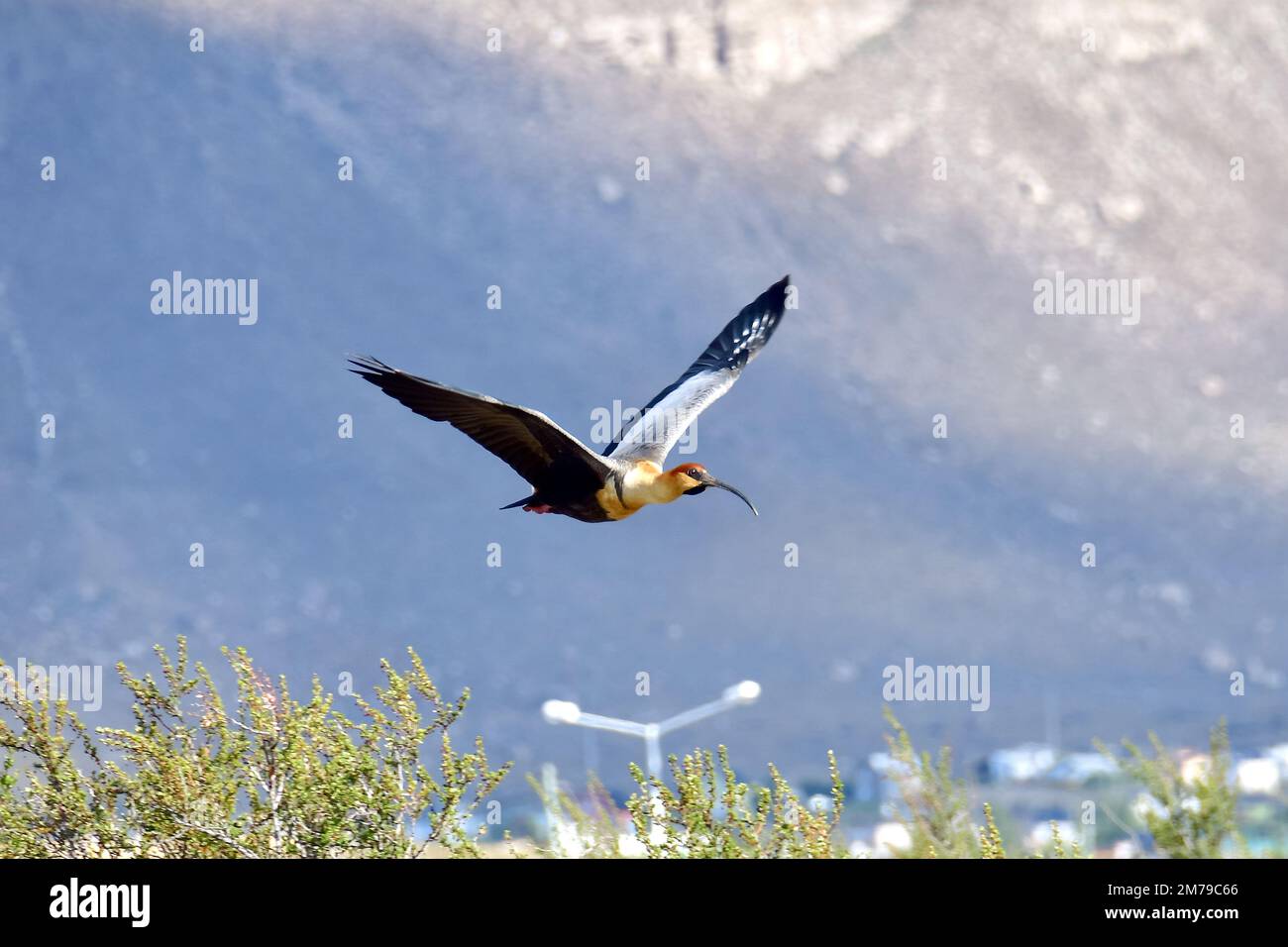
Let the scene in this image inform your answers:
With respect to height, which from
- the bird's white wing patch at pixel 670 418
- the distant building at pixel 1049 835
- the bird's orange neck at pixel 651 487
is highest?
the bird's white wing patch at pixel 670 418

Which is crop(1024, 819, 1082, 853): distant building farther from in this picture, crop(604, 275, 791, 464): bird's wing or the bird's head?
crop(604, 275, 791, 464): bird's wing

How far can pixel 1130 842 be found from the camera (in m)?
10.7

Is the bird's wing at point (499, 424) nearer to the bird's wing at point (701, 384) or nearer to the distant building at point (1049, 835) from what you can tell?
the bird's wing at point (701, 384)

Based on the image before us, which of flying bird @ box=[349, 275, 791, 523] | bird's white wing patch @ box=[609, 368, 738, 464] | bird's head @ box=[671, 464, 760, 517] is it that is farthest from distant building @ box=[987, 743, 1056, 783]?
bird's head @ box=[671, 464, 760, 517]

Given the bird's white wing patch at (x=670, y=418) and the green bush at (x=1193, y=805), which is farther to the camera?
the bird's white wing patch at (x=670, y=418)

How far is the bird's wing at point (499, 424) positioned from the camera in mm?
10633

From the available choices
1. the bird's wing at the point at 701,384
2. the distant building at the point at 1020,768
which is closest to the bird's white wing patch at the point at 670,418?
the bird's wing at the point at 701,384

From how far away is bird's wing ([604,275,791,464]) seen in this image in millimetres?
13305
